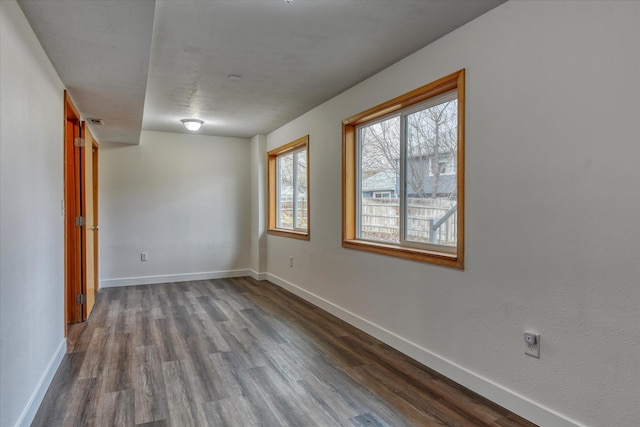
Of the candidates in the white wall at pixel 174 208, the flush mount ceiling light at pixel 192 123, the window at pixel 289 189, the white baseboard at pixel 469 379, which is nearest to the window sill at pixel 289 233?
the window at pixel 289 189

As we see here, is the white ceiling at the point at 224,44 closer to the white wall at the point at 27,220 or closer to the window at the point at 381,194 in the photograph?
the white wall at the point at 27,220

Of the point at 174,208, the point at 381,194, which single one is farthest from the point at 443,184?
the point at 174,208

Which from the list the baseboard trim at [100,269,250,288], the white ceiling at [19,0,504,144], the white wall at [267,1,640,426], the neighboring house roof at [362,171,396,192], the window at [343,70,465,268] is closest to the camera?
the white wall at [267,1,640,426]

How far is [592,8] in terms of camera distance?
5.71ft

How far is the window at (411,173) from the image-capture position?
263 cm

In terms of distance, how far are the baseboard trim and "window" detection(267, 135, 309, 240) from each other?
108 cm

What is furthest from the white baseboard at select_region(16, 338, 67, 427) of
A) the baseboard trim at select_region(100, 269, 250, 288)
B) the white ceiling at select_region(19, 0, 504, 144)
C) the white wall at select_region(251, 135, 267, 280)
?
the white wall at select_region(251, 135, 267, 280)

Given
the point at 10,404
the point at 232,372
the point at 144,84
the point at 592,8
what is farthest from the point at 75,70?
the point at 592,8

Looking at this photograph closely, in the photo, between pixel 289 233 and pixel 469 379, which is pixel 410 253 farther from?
pixel 289 233

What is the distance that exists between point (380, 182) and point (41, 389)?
9.34 feet

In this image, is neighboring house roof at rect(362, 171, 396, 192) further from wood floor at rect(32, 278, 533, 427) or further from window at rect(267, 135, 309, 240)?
wood floor at rect(32, 278, 533, 427)

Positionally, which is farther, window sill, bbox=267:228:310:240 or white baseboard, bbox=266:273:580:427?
window sill, bbox=267:228:310:240

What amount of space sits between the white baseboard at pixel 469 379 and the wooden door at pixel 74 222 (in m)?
2.66

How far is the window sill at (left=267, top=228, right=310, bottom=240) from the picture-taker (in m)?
4.69
